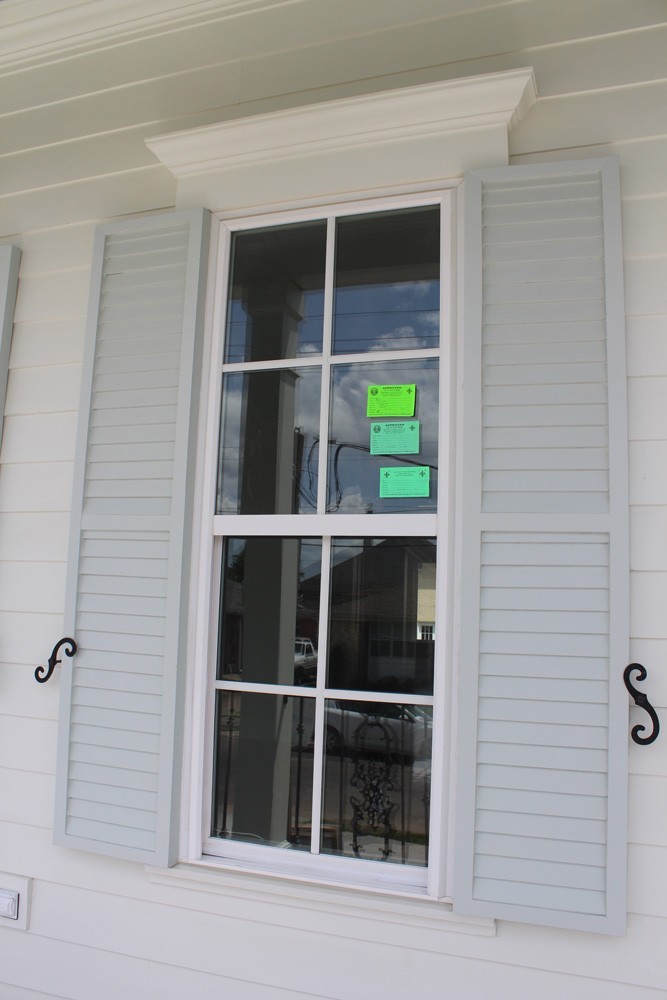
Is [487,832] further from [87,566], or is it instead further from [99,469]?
[99,469]

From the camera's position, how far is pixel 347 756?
194cm

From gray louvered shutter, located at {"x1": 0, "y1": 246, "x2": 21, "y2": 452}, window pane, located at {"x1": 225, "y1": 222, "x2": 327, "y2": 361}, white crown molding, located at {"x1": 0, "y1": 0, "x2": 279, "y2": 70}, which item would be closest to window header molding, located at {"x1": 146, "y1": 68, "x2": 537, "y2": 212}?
window pane, located at {"x1": 225, "y1": 222, "x2": 327, "y2": 361}

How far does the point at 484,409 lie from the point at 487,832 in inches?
39.7

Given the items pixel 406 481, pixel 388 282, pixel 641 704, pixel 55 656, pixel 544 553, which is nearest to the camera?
pixel 641 704

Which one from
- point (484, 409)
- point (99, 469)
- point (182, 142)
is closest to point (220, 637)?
point (99, 469)

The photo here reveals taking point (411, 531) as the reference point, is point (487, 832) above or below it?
→ below

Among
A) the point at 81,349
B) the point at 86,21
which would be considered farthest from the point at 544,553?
the point at 86,21

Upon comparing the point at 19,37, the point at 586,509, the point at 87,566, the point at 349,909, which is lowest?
the point at 349,909

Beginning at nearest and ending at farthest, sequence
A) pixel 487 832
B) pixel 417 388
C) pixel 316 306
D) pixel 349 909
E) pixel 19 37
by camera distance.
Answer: pixel 487 832 < pixel 349 909 < pixel 417 388 < pixel 316 306 < pixel 19 37

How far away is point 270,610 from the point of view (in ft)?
6.88

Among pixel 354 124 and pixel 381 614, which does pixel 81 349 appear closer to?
pixel 354 124

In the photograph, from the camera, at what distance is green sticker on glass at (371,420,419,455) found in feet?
6.54

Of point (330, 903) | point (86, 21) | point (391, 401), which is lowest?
point (330, 903)

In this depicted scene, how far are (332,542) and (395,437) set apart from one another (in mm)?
333
